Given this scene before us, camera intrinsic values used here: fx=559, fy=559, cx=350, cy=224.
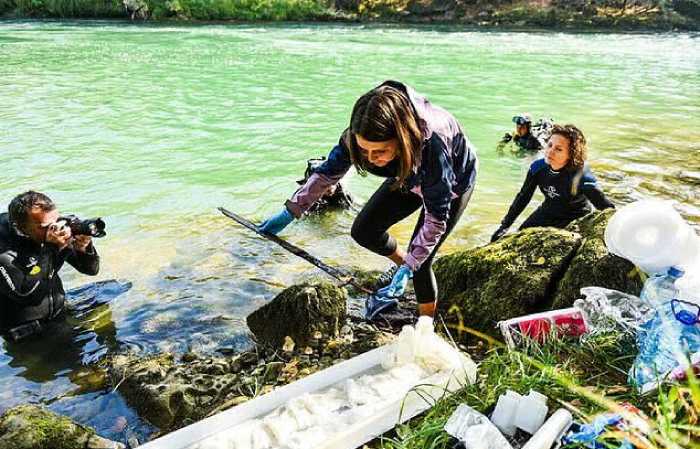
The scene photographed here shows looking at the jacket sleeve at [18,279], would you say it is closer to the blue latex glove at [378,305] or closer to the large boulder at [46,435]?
the large boulder at [46,435]

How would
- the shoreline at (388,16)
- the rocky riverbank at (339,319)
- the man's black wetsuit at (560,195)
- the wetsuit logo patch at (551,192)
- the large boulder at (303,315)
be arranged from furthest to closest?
the shoreline at (388,16) < the wetsuit logo patch at (551,192) < the man's black wetsuit at (560,195) < the large boulder at (303,315) < the rocky riverbank at (339,319)

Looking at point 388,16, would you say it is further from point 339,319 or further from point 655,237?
point 655,237

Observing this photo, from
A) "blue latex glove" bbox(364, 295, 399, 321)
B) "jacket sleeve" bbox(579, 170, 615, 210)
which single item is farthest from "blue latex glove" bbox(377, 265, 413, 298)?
"jacket sleeve" bbox(579, 170, 615, 210)

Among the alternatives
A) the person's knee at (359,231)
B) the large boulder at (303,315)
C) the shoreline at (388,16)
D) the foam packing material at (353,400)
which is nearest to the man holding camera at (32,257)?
the large boulder at (303,315)

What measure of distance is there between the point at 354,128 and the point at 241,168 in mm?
6165

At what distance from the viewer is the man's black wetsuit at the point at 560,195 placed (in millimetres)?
4875

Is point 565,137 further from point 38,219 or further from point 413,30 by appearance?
point 413,30

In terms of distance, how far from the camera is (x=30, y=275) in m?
3.81

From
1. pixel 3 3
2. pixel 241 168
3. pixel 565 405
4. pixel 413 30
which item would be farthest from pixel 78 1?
pixel 565 405

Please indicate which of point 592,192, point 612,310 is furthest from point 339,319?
point 592,192

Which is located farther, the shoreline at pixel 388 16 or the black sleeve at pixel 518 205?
the shoreline at pixel 388 16

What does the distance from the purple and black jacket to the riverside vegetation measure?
3370cm

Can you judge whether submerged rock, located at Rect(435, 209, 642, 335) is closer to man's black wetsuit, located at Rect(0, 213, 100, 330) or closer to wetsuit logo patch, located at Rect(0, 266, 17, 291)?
man's black wetsuit, located at Rect(0, 213, 100, 330)

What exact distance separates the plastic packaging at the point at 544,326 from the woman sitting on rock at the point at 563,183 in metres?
1.85
